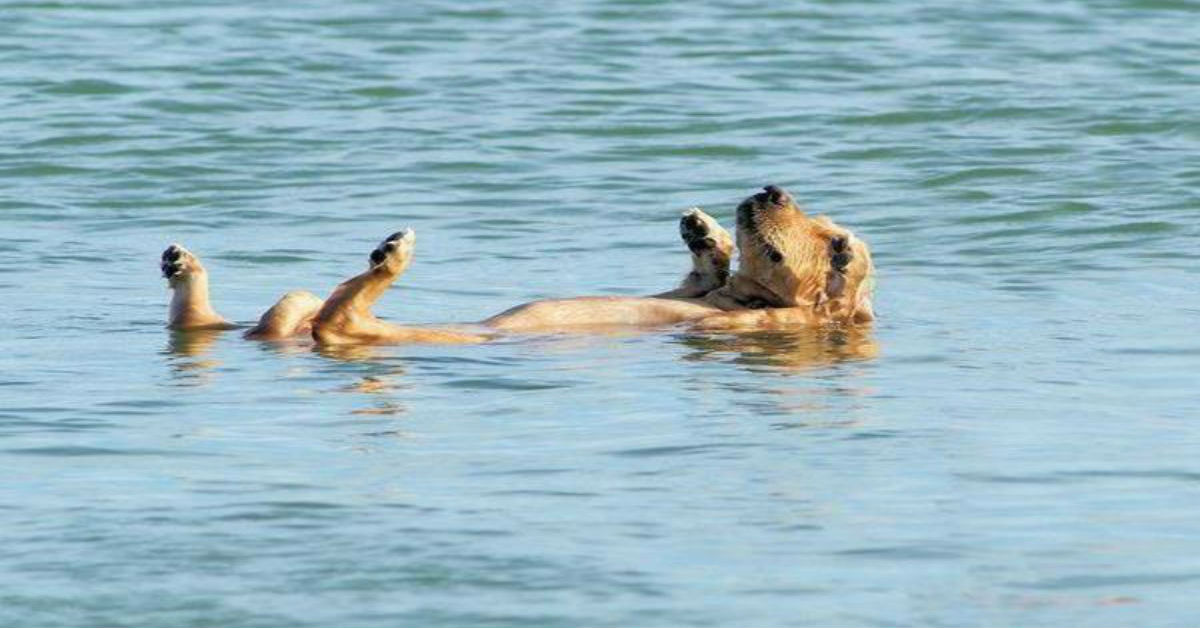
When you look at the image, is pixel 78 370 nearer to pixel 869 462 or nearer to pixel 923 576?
pixel 869 462

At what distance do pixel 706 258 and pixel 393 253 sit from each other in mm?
2075

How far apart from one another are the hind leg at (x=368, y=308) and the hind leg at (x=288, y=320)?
16 cm

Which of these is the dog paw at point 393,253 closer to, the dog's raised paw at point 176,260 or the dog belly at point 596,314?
the dog belly at point 596,314

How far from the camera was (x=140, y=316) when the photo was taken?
1259 centimetres

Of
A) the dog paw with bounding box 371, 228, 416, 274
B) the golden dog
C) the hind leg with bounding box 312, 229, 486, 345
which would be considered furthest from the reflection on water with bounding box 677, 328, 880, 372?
the dog paw with bounding box 371, 228, 416, 274

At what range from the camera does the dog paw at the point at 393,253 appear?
10789 millimetres

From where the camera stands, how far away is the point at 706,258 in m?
12.5

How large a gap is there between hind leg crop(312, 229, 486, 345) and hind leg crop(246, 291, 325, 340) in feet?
0.53

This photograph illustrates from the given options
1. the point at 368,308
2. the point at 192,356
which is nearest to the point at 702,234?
the point at 368,308

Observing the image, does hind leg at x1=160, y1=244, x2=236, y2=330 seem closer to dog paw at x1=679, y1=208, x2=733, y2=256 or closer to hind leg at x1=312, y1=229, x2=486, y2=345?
hind leg at x1=312, y1=229, x2=486, y2=345

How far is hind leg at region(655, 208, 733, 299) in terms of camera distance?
12.2 metres

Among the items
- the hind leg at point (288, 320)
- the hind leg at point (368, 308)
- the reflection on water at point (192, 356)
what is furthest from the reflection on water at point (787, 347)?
the reflection on water at point (192, 356)

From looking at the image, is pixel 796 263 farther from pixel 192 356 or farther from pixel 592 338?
pixel 192 356

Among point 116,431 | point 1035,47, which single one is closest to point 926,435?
point 116,431
